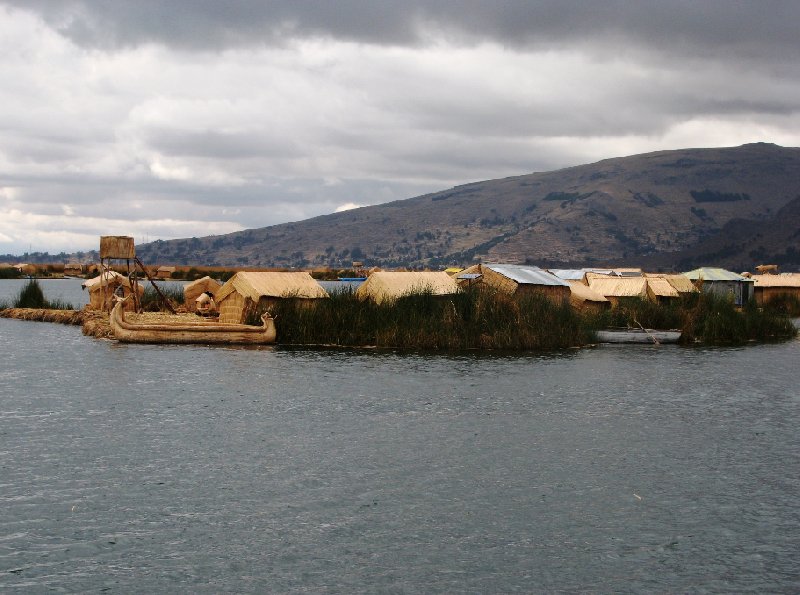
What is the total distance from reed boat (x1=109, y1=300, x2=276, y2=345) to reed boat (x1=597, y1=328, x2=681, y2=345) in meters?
16.0

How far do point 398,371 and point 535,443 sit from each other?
464 inches

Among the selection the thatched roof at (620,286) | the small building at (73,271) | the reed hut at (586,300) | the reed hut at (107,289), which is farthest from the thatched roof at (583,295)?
the small building at (73,271)

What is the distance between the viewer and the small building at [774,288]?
252 ft

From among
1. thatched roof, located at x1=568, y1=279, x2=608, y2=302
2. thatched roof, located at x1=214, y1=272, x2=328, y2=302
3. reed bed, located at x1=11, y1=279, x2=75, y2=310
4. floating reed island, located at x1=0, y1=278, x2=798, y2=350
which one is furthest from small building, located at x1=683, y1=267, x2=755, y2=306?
reed bed, located at x1=11, y1=279, x2=75, y2=310

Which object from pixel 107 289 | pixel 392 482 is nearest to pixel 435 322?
pixel 107 289

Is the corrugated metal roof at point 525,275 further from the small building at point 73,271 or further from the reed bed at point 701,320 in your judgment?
the small building at point 73,271

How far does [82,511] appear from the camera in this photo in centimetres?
1526

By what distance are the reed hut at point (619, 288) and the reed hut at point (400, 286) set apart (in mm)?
14559

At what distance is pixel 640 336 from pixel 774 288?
37984 mm

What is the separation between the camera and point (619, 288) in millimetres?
55750

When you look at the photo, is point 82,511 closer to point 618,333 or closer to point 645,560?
point 645,560

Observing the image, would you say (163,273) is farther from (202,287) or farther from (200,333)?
(200,333)

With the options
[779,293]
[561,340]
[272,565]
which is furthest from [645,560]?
[779,293]

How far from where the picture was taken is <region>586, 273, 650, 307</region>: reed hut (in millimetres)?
54812
